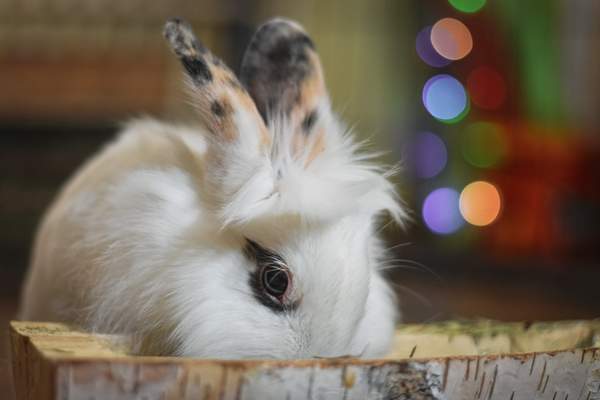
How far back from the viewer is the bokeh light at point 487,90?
3.68 meters

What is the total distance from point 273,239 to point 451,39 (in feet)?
8.39

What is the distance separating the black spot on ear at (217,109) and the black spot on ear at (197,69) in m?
0.04

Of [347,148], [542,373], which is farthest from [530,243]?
[542,373]

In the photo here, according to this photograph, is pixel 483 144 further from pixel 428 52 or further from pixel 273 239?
pixel 273 239

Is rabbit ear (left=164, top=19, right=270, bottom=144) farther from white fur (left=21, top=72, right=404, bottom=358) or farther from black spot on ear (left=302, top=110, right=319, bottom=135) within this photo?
black spot on ear (left=302, top=110, right=319, bottom=135)

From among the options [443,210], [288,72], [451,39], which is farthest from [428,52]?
[288,72]

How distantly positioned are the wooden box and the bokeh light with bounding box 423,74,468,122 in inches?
100

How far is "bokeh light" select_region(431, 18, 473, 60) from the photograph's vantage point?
3625 millimetres

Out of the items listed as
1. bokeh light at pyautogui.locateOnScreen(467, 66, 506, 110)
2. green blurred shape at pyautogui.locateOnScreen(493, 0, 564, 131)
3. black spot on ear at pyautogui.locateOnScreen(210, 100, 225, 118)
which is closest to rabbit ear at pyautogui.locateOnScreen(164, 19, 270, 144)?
black spot on ear at pyautogui.locateOnScreen(210, 100, 225, 118)

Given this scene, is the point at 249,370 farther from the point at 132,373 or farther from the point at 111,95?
the point at 111,95

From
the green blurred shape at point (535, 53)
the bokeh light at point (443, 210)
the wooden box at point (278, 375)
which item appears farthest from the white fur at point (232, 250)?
the green blurred shape at point (535, 53)

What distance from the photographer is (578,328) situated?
139 cm

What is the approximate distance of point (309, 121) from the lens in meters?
1.58

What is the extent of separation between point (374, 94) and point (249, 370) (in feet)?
12.3
